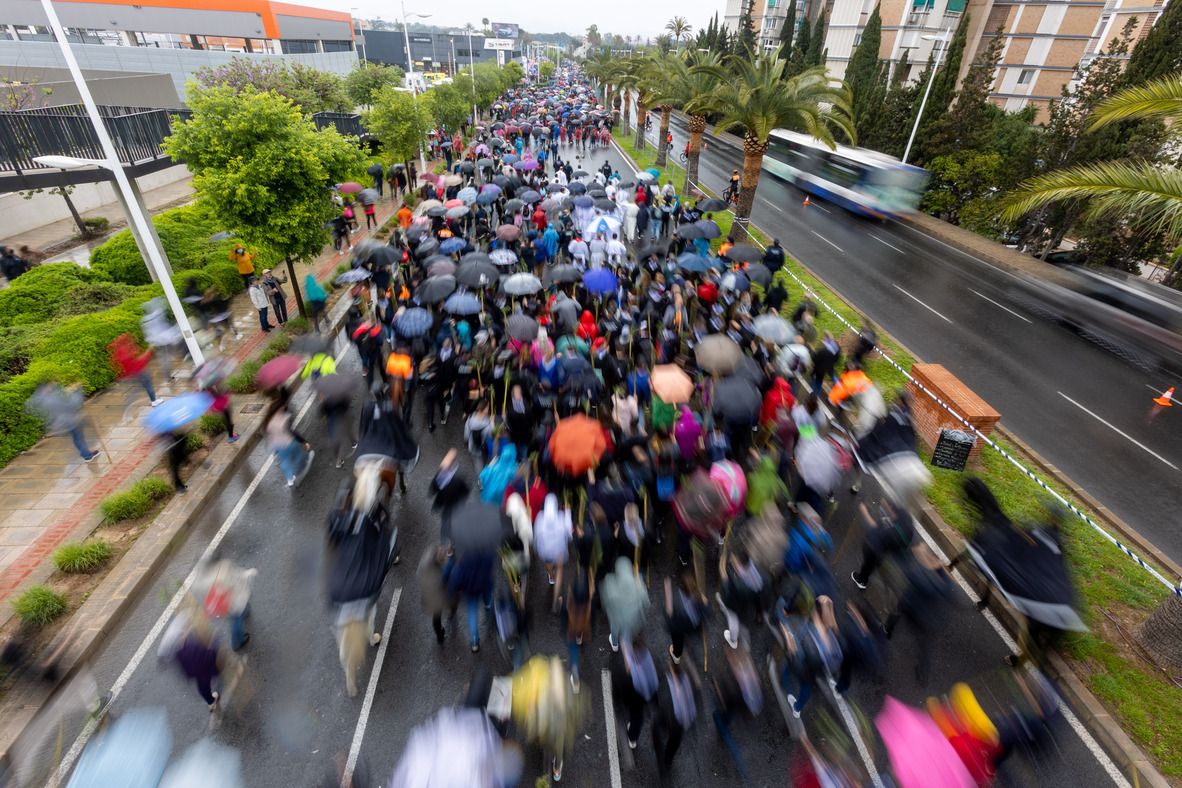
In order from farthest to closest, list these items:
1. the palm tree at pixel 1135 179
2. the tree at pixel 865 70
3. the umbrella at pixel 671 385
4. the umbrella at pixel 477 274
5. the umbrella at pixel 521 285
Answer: the tree at pixel 865 70, the umbrella at pixel 477 274, the umbrella at pixel 521 285, the umbrella at pixel 671 385, the palm tree at pixel 1135 179

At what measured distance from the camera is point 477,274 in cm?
1198

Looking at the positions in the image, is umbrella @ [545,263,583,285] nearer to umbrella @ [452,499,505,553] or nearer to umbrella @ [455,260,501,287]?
umbrella @ [455,260,501,287]

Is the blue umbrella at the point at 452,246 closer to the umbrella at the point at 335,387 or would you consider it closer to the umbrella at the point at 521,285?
the umbrella at the point at 521,285

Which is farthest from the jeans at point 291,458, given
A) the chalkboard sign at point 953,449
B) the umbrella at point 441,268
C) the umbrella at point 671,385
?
the chalkboard sign at point 953,449

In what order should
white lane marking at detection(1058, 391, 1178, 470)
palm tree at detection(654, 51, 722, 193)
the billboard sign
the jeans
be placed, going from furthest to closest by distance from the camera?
the billboard sign, palm tree at detection(654, 51, 722, 193), white lane marking at detection(1058, 391, 1178, 470), the jeans

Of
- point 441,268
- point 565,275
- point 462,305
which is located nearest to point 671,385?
point 462,305

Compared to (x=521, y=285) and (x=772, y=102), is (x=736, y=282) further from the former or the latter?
(x=772, y=102)

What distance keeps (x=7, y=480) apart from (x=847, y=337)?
17.3 m

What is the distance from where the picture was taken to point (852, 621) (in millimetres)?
5543

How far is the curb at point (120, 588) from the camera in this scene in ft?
19.7

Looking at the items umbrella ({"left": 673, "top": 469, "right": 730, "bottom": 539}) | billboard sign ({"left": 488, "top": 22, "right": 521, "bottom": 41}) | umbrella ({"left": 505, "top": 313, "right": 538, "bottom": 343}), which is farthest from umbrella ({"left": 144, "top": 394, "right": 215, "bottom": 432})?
billboard sign ({"left": 488, "top": 22, "right": 521, "bottom": 41})

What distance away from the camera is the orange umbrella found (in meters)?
6.93

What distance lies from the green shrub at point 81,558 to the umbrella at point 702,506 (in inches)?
306

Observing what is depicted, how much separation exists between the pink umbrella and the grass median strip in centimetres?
347
